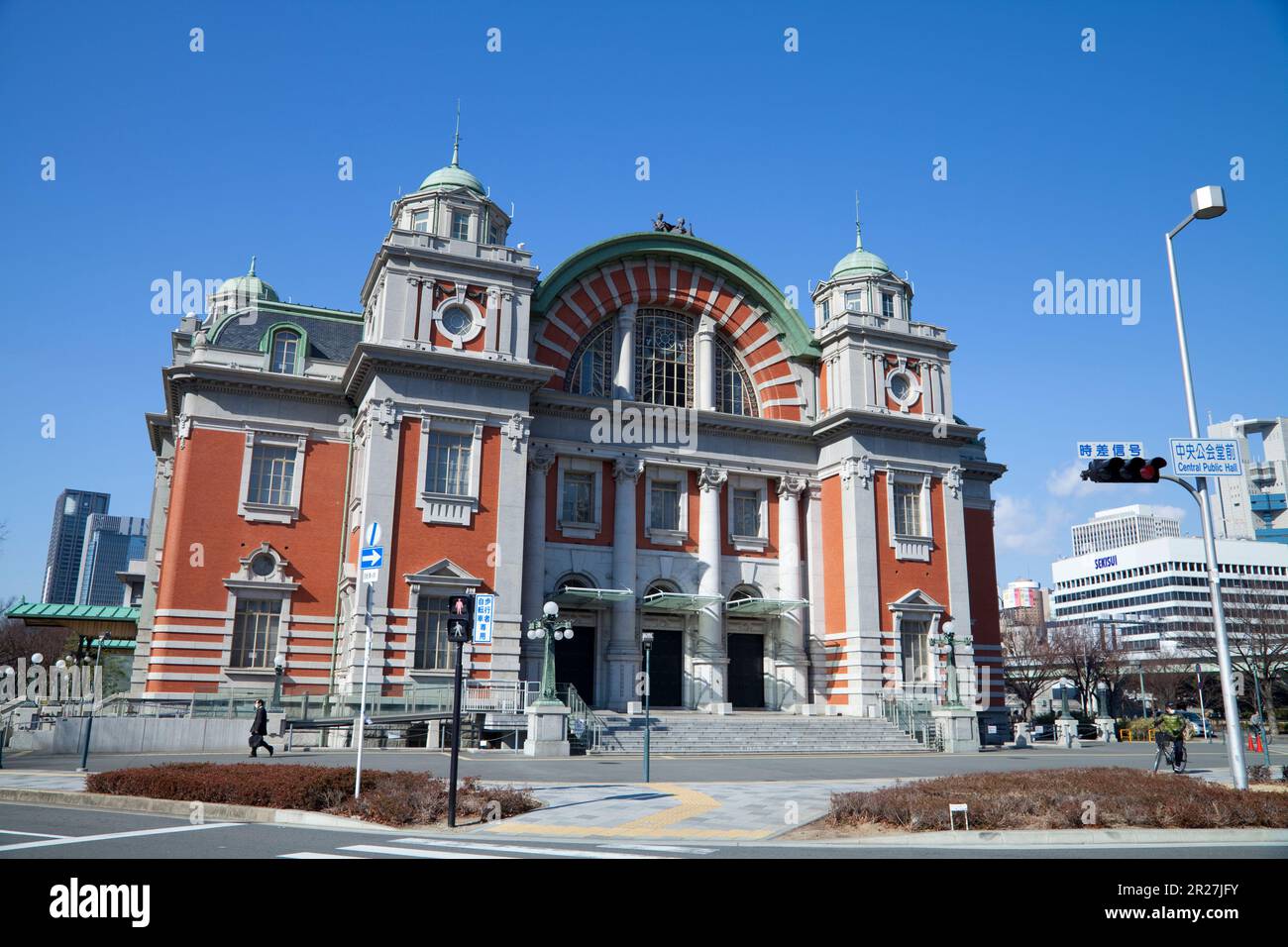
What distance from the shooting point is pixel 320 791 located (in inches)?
554

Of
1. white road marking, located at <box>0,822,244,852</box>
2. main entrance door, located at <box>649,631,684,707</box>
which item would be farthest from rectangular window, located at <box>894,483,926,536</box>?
white road marking, located at <box>0,822,244,852</box>

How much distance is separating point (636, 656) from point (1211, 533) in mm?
22437

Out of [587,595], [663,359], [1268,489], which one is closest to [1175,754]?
[587,595]

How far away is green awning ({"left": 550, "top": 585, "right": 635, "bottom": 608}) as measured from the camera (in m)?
35.9

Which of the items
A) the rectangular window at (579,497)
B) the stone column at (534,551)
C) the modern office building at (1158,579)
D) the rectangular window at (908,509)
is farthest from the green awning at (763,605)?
the modern office building at (1158,579)

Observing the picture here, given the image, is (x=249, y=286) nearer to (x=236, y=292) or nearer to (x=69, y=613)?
(x=236, y=292)

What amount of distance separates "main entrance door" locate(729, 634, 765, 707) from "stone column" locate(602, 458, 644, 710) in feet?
16.4

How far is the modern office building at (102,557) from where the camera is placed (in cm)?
15475

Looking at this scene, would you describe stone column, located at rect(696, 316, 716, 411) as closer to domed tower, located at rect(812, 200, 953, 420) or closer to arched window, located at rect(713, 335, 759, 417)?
arched window, located at rect(713, 335, 759, 417)

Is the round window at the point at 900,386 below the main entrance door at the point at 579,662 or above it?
above

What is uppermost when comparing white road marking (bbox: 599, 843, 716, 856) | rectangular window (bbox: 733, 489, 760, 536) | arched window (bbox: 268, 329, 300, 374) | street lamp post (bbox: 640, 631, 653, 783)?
arched window (bbox: 268, 329, 300, 374)

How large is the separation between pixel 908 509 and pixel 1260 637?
29931mm

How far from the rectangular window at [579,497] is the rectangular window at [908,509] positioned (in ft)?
41.7

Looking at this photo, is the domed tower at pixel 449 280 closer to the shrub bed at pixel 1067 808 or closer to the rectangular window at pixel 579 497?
the rectangular window at pixel 579 497
